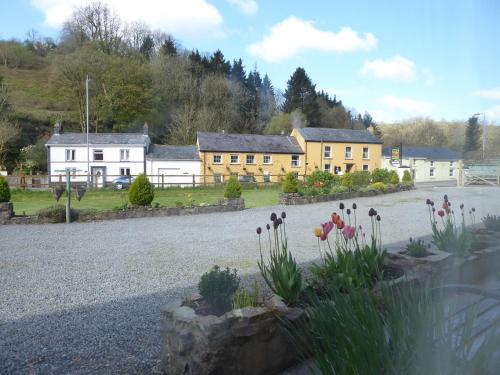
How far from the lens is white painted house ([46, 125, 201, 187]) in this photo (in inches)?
1302

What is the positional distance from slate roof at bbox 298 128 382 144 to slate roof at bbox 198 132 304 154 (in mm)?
1384

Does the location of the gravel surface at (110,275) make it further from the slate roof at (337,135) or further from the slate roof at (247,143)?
the slate roof at (337,135)

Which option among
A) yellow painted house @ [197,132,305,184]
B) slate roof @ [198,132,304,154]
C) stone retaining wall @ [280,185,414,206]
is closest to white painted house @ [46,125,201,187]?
yellow painted house @ [197,132,305,184]

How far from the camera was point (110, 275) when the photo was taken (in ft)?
18.1

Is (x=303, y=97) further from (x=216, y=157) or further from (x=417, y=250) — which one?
(x=417, y=250)

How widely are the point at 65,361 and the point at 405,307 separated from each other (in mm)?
2509

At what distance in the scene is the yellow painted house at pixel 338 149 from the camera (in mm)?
39219

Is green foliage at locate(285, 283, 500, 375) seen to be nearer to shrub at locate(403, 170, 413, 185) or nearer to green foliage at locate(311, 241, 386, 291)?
green foliage at locate(311, 241, 386, 291)

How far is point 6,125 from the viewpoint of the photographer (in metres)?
33.6

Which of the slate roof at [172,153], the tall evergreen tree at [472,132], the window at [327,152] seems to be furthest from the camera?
the window at [327,152]

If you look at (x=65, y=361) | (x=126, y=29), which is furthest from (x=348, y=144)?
(x=65, y=361)

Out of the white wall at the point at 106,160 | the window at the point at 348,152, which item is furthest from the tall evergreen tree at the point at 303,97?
the white wall at the point at 106,160

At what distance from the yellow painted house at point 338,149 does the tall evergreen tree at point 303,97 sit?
Answer: 141 inches

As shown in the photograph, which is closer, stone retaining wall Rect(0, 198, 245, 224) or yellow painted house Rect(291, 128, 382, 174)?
stone retaining wall Rect(0, 198, 245, 224)
